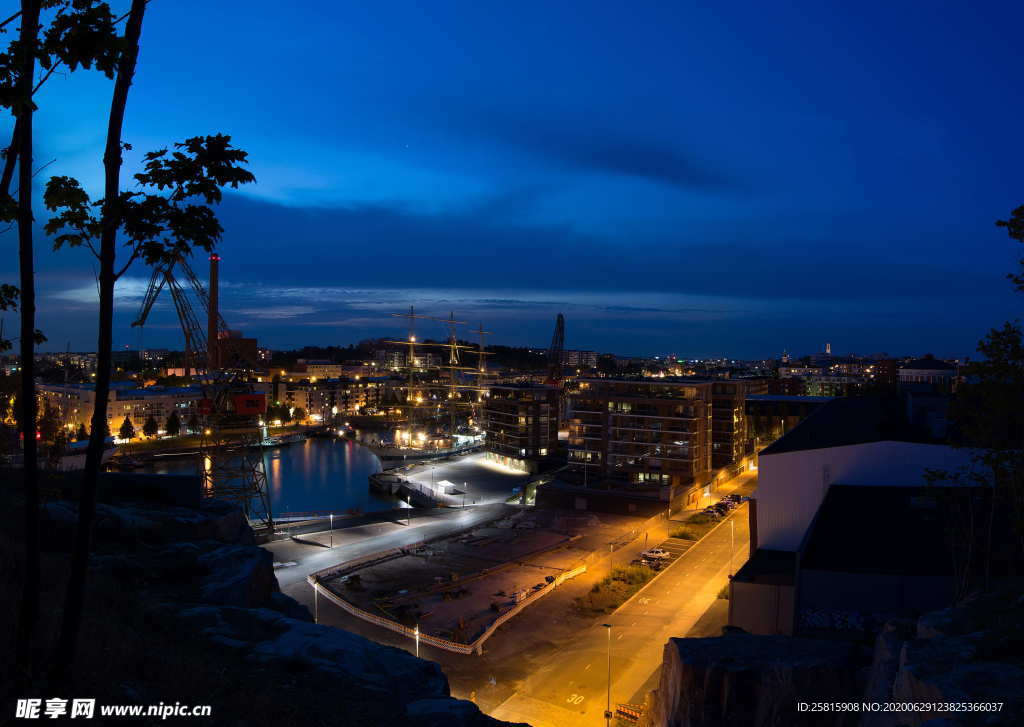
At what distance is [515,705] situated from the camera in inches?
269

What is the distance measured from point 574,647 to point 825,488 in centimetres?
406

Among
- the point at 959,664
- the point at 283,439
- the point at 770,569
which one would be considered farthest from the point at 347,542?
the point at 283,439

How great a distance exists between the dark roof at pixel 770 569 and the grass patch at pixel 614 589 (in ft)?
7.83

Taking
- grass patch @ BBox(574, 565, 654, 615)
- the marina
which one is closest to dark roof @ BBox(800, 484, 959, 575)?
grass patch @ BBox(574, 565, 654, 615)

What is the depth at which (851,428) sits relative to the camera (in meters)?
10.4

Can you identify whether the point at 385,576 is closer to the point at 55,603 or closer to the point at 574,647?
the point at 574,647

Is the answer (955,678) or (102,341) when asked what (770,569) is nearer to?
(955,678)

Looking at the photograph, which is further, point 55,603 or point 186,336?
point 186,336

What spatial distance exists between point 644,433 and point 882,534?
509 inches

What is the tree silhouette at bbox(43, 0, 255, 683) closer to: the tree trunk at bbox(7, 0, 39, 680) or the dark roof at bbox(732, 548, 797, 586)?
the tree trunk at bbox(7, 0, 39, 680)

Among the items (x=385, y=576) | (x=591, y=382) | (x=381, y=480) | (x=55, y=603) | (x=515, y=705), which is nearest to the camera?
(x=55, y=603)

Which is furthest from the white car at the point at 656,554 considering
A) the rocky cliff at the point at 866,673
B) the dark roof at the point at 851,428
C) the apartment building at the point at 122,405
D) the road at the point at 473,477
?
the apartment building at the point at 122,405

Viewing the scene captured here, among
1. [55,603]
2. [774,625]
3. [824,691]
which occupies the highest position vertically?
[55,603]

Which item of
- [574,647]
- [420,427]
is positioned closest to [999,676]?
[574,647]
